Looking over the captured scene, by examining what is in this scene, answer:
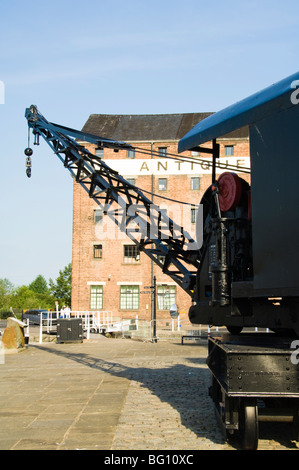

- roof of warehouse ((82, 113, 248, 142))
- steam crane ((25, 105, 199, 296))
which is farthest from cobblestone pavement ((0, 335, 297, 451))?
roof of warehouse ((82, 113, 248, 142))

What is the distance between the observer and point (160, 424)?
7.18 meters

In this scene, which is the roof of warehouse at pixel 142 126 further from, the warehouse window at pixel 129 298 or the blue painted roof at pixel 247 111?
the blue painted roof at pixel 247 111

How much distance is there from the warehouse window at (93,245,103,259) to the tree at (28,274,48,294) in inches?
4327

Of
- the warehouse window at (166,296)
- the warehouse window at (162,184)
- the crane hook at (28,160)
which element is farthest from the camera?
the warehouse window at (162,184)

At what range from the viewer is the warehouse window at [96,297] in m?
41.0

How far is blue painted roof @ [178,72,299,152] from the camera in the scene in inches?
224

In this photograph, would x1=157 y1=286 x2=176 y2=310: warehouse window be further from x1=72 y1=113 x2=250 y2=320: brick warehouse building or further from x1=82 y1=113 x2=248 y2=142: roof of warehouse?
x1=82 y1=113 x2=248 y2=142: roof of warehouse

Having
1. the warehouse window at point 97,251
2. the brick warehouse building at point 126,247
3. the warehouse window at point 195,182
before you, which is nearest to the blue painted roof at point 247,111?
the brick warehouse building at point 126,247

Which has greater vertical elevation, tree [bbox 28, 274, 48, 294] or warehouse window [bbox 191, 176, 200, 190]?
warehouse window [bbox 191, 176, 200, 190]

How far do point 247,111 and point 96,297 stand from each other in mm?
36024

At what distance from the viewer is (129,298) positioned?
41094mm

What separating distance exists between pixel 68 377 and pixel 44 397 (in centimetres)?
255
